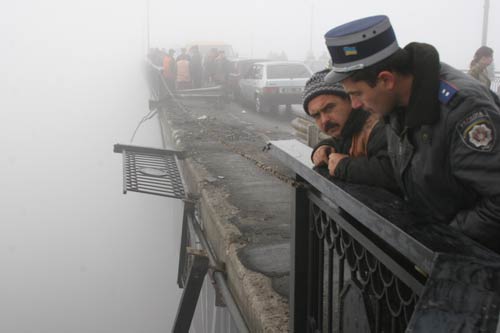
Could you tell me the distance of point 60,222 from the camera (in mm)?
28031

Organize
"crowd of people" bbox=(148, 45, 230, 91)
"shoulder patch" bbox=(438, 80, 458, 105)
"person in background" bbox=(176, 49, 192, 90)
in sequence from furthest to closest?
"crowd of people" bbox=(148, 45, 230, 91), "person in background" bbox=(176, 49, 192, 90), "shoulder patch" bbox=(438, 80, 458, 105)

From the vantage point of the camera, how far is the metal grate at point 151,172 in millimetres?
6332

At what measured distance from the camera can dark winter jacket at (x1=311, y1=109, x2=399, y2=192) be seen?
2051 millimetres

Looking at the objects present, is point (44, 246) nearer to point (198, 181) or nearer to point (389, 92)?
point (198, 181)

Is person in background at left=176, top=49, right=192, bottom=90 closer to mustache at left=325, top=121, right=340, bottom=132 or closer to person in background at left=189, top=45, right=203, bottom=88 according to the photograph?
person in background at left=189, top=45, right=203, bottom=88

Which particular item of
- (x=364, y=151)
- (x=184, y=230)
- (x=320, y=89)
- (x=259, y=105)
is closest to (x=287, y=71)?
(x=259, y=105)

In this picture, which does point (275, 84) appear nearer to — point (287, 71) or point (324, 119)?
point (287, 71)

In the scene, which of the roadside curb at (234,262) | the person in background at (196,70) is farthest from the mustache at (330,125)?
the person in background at (196,70)

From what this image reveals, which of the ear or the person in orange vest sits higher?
the person in orange vest

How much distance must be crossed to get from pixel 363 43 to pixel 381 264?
27.3 inches

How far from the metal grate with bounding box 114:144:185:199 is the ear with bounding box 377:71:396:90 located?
4508 mm

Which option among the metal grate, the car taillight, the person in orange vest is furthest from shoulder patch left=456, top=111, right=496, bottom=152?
the person in orange vest

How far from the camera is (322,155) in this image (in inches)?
91.1

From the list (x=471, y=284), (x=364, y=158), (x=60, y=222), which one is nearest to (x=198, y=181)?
(x=364, y=158)
